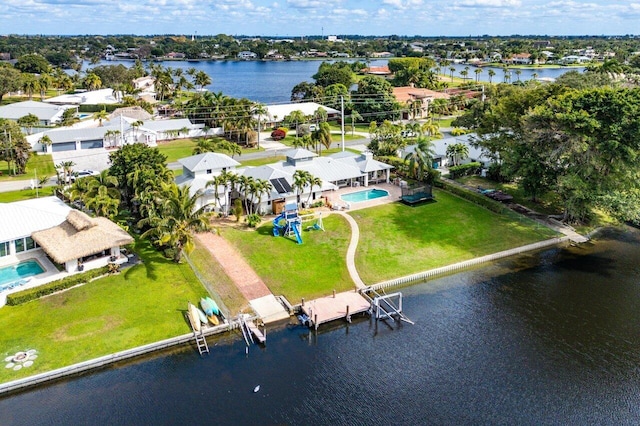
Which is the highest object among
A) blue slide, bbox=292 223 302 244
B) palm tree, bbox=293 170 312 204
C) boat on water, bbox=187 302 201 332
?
palm tree, bbox=293 170 312 204

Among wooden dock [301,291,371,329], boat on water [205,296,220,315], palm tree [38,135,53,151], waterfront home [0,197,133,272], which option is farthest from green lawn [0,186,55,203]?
wooden dock [301,291,371,329]

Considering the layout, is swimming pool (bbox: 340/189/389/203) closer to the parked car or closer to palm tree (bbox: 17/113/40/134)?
the parked car

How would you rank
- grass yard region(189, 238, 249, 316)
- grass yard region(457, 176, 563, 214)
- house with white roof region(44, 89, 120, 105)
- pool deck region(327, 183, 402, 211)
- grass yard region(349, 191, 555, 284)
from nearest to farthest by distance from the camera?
grass yard region(189, 238, 249, 316) → grass yard region(349, 191, 555, 284) → grass yard region(457, 176, 563, 214) → pool deck region(327, 183, 402, 211) → house with white roof region(44, 89, 120, 105)

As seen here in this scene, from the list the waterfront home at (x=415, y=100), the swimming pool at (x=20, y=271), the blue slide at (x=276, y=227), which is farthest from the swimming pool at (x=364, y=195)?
the waterfront home at (x=415, y=100)

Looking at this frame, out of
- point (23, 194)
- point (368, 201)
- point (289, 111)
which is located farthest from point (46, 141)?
point (368, 201)

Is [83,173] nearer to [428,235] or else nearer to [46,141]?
[46,141]

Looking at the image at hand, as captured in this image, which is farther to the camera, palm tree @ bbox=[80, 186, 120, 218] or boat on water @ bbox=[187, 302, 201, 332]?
palm tree @ bbox=[80, 186, 120, 218]
